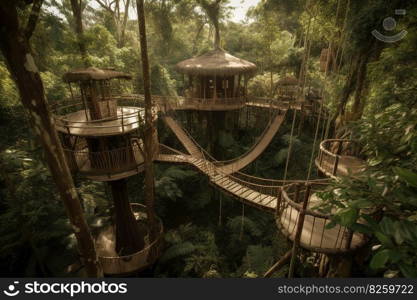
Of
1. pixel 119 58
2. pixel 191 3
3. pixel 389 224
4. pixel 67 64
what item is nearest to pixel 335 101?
pixel 389 224

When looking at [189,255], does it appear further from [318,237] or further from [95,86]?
[95,86]

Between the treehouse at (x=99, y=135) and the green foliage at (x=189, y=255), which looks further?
the green foliage at (x=189, y=255)

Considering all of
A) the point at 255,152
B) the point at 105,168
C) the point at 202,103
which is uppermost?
the point at 202,103

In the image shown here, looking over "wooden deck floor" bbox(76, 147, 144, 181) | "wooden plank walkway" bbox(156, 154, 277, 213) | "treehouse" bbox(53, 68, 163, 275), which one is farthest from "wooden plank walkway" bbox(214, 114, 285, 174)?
"treehouse" bbox(53, 68, 163, 275)

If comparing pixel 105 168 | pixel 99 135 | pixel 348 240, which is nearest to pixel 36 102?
pixel 99 135

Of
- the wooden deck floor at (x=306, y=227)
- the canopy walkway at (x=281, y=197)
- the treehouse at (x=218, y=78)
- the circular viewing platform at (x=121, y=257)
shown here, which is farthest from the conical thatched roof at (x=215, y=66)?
the circular viewing platform at (x=121, y=257)

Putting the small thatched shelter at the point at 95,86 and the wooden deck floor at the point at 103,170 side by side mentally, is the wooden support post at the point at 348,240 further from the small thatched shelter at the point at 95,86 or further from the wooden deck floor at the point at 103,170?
the small thatched shelter at the point at 95,86

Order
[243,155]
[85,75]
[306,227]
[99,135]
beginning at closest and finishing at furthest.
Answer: [306,227] < [85,75] < [99,135] < [243,155]
